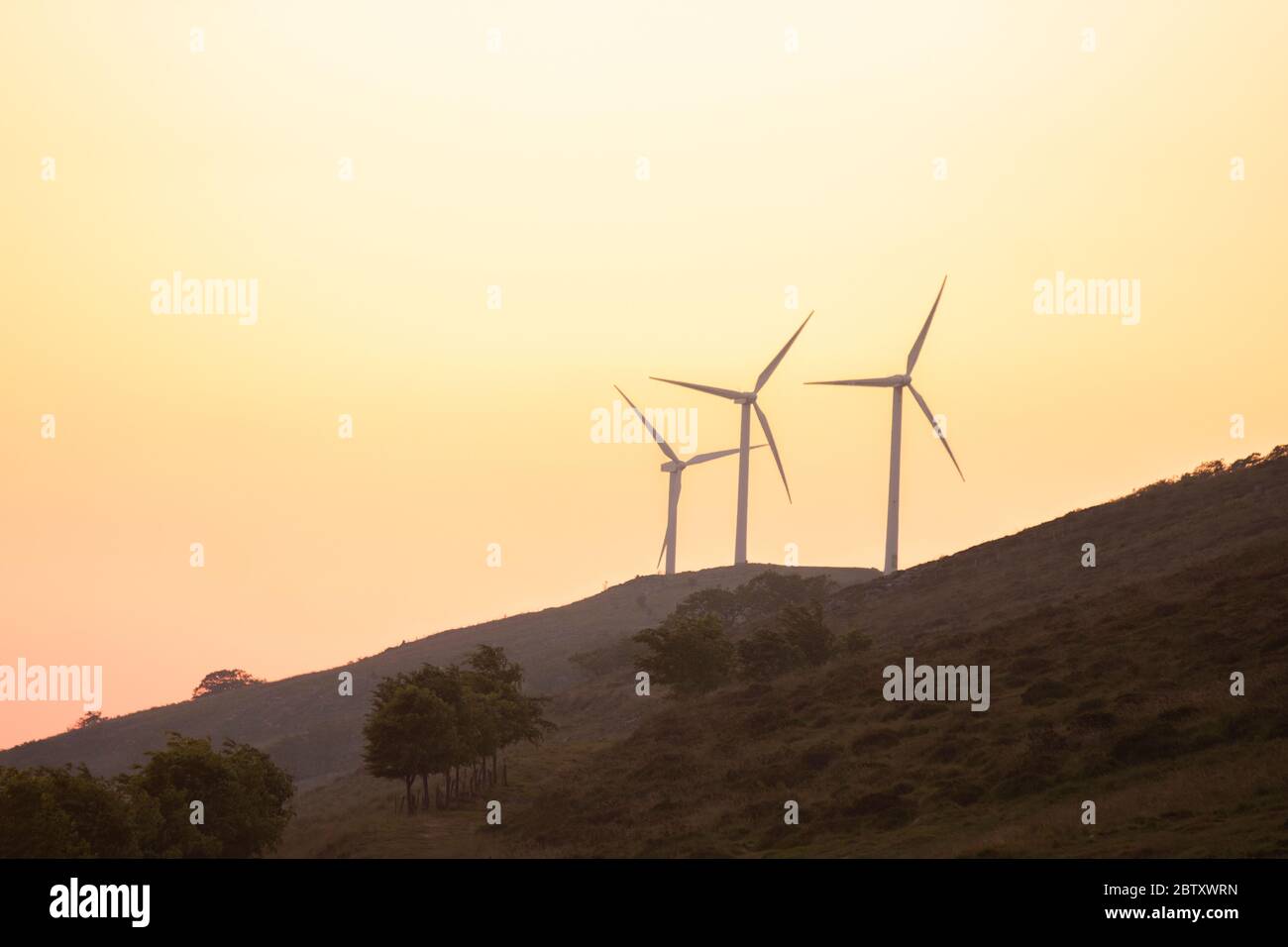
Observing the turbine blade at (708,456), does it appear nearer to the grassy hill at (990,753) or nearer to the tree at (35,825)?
the grassy hill at (990,753)

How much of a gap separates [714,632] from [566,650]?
67744 millimetres

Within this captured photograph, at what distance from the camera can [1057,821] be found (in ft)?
155

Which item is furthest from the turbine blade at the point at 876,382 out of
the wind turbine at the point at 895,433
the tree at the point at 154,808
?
the tree at the point at 154,808

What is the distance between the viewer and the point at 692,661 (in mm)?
99438

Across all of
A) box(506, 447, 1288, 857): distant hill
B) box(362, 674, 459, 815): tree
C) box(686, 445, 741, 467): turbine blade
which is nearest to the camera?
box(506, 447, 1288, 857): distant hill

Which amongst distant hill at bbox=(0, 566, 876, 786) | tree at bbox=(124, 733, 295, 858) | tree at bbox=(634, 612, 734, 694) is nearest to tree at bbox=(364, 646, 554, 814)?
tree at bbox=(124, 733, 295, 858)

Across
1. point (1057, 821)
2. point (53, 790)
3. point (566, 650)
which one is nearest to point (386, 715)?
point (53, 790)

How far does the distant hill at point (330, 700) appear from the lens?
152000mm

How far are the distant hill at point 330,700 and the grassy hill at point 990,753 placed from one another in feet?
161

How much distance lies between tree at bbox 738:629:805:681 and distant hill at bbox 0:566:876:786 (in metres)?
50.3

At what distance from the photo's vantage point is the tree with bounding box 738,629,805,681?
9594 centimetres

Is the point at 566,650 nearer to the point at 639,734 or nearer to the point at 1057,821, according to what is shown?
the point at 639,734

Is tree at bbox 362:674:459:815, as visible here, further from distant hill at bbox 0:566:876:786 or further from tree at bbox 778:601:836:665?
distant hill at bbox 0:566:876:786

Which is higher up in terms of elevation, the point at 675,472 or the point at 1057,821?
the point at 675,472
